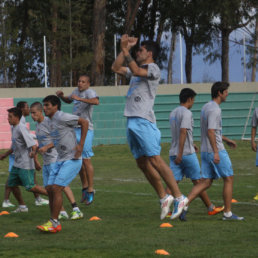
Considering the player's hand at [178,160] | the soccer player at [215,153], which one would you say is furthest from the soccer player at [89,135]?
the soccer player at [215,153]

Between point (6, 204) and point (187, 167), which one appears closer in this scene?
point (187, 167)

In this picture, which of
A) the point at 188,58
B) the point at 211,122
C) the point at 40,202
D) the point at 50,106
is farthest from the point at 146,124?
the point at 188,58

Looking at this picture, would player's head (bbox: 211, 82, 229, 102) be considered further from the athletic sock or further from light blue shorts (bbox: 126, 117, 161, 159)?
the athletic sock

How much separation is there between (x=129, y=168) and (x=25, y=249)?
456 inches

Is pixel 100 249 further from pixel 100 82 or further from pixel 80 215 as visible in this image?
pixel 100 82

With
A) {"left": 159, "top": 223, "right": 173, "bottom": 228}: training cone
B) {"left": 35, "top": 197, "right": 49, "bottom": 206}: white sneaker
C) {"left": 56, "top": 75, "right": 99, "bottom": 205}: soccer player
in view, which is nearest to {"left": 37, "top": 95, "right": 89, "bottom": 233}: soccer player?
{"left": 159, "top": 223, "right": 173, "bottom": 228}: training cone

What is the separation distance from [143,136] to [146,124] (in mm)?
154

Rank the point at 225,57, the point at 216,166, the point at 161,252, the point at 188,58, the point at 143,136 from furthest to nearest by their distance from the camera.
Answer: the point at 188,58 < the point at 225,57 < the point at 216,166 < the point at 143,136 < the point at 161,252

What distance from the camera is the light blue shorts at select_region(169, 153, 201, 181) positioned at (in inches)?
379

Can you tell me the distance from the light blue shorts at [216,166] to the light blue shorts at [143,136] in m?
0.72

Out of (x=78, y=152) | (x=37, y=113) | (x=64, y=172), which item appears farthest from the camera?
(x=37, y=113)

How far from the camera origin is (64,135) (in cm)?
852

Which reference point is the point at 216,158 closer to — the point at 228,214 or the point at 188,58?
the point at 228,214

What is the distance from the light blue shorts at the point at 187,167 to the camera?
9.62 meters
